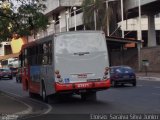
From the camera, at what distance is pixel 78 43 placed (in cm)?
2202

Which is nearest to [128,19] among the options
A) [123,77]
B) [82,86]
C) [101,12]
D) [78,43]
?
[101,12]

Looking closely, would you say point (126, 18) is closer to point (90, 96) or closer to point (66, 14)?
point (66, 14)

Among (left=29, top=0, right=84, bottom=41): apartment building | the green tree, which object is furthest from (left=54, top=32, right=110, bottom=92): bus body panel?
(left=29, top=0, right=84, bottom=41): apartment building

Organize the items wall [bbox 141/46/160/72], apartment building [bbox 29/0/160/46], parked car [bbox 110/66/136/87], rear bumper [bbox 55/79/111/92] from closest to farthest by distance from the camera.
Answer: rear bumper [bbox 55/79/111/92], parked car [bbox 110/66/136/87], wall [bbox 141/46/160/72], apartment building [bbox 29/0/160/46]

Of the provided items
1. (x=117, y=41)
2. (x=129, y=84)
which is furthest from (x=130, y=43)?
(x=129, y=84)

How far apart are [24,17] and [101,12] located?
40128 mm

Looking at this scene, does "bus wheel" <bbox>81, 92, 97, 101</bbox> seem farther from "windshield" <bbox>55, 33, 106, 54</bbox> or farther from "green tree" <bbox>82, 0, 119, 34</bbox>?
"green tree" <bbox>82, 0, 119, 34</bbox>

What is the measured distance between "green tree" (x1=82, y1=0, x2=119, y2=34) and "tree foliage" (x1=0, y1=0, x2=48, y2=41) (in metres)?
38.0

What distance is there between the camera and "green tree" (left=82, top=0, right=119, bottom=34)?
66.4 meters

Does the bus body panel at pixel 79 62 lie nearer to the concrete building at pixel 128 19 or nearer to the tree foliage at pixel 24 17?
the tree foliage at pixel 24 17

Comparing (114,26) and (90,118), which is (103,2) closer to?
(114,26)

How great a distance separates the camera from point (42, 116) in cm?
1736

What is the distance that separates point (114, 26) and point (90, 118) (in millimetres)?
53332

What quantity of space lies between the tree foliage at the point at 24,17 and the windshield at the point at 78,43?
16.3ft
